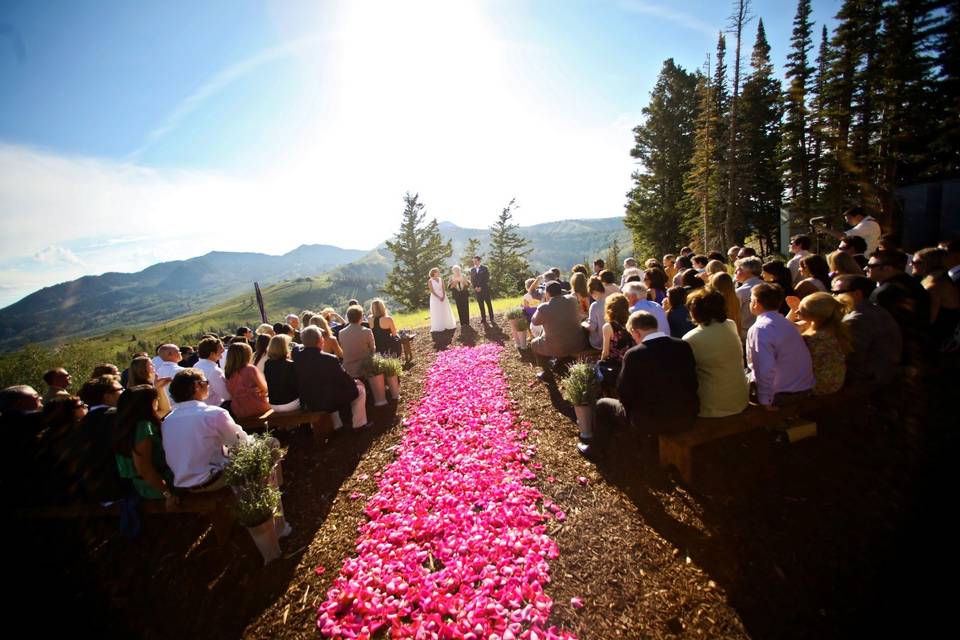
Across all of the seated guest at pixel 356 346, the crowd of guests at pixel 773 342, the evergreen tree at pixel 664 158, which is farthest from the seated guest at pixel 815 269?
the evergreen tree at pixel 664 158

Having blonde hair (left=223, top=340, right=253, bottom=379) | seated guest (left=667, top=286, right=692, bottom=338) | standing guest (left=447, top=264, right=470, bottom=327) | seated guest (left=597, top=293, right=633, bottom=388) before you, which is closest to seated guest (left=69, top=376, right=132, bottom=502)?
blonde hair (left=223, top=340, right=253, bottom=379)

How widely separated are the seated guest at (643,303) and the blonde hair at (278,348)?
587cm

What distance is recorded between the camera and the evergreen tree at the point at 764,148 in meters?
34.0

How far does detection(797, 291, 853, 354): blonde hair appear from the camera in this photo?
4656mm

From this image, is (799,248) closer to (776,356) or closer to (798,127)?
(776,356)

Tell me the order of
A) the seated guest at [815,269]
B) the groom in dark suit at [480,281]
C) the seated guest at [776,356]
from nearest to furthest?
the seated guest at [776,356]
the seated guest at [815,269]
the groom in dark suit at [480,281]

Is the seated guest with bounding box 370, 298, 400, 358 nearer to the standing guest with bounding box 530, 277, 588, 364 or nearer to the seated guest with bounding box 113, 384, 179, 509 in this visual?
the standing guest with bounding box 530, 277, 588, 364

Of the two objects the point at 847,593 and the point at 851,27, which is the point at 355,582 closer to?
the point at 847,593

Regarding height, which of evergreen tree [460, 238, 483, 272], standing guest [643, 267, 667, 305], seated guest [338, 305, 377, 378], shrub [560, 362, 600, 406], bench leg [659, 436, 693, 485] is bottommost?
bench leg [659, 436, 693, 485]

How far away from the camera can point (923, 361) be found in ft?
18.6

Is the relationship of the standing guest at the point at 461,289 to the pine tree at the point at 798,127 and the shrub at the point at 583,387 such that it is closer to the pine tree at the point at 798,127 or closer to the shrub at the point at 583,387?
the shrub at the point at 583,387

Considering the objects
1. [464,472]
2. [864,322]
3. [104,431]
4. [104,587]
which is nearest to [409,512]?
[464,472]

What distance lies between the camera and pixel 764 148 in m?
35.6

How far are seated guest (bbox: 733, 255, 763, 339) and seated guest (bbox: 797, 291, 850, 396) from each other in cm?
199
